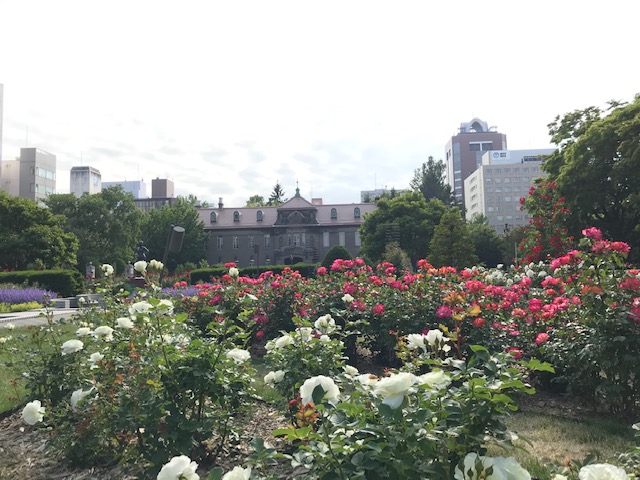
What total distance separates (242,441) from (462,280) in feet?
15.8

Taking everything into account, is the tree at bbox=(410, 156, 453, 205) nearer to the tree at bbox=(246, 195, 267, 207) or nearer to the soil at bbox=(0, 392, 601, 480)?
the tree at bbox=(246, 195, 267, 207)

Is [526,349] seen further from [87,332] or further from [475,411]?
[87,332]

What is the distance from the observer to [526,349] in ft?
18.1

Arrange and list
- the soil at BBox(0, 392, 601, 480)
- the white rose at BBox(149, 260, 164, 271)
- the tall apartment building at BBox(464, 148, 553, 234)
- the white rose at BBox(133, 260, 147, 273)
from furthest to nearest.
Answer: the tall apartment building at BBox(464, 148, 553, 234) < the white rose at BBox(149, 260, 164, 271) < the white rose at BBox(133, 260, 147, 273) < the soil at BBox(0, 392, 601, 480)

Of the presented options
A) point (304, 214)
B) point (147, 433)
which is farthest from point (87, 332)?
point (304, 214)

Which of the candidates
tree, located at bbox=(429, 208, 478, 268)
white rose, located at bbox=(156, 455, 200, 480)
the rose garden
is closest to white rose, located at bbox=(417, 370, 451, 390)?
the rose garden

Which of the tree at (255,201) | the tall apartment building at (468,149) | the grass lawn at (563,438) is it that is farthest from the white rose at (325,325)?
the tall apartment building at (468,149)

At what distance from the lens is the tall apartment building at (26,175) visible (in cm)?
7519

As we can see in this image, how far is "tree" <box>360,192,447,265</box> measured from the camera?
→ 44.8 metres

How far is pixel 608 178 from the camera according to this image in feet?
60.3

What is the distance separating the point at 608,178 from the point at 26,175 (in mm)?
80604

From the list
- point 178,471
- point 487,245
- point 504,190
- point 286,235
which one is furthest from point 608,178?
point 504,190

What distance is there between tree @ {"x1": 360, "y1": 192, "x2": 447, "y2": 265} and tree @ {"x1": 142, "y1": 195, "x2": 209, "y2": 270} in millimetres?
23117

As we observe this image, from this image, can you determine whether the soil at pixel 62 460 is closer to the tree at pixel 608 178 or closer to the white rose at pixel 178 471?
the white rose at pixel 178 471
